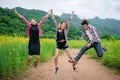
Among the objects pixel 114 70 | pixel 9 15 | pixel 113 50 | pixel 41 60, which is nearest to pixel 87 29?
pixel 114 70

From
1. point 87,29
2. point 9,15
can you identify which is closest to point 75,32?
point 9,15

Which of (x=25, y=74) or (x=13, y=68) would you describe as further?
(x=25, y=74)

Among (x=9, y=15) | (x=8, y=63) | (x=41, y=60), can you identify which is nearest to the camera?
(x=8, y=63)

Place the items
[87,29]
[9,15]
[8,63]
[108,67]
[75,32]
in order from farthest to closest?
[75,32] → [9,15] → [108,67] → [87,29] → [8,63]

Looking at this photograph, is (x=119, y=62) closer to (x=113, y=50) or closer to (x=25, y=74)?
(x=113, y=50)

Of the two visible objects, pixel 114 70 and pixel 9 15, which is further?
pixel 9 15

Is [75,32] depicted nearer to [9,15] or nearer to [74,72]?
[9,15]

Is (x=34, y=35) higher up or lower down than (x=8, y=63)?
higher up

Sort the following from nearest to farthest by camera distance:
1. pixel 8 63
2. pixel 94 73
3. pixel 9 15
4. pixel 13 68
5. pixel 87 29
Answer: pixel 8 63 → pixel 13 68 → pixel 87 29 → pixel 94 73 → pixel 9 15

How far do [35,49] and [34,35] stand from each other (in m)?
0.59

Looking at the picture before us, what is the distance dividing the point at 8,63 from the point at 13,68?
70 cm

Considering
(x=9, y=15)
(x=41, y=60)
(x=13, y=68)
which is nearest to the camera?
(x=13, y=68)

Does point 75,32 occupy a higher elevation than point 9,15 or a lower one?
lower

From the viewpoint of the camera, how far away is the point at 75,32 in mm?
64562
